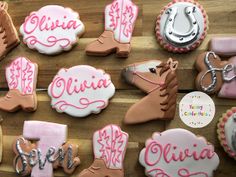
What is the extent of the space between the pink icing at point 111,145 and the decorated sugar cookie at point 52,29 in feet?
1.09

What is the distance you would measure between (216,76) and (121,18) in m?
0.38

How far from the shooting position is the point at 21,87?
118cm

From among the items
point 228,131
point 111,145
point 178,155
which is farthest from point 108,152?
point 228,131

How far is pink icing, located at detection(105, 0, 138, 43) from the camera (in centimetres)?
112

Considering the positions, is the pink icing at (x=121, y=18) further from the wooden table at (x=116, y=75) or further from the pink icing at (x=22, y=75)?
the pink icing at (x=22, y=75)

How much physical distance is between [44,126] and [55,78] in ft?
0.56

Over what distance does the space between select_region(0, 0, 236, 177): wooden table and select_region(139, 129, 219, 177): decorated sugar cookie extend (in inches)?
1.4

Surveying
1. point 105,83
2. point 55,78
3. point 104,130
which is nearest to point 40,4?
point 55,78

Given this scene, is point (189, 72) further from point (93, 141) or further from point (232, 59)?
point (93, 141)

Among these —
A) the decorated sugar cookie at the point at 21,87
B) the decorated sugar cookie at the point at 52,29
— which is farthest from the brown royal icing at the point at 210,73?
the decorated sugar cookie at the point at 21,87

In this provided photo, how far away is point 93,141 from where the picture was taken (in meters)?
1.08

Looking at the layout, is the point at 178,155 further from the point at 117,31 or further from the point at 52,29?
the point at 52,29

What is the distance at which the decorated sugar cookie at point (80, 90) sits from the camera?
1098 mm

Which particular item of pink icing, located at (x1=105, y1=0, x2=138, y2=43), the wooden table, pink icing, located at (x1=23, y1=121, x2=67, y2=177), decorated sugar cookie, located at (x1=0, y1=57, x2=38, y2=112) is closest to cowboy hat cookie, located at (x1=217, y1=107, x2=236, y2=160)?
the wooden table
